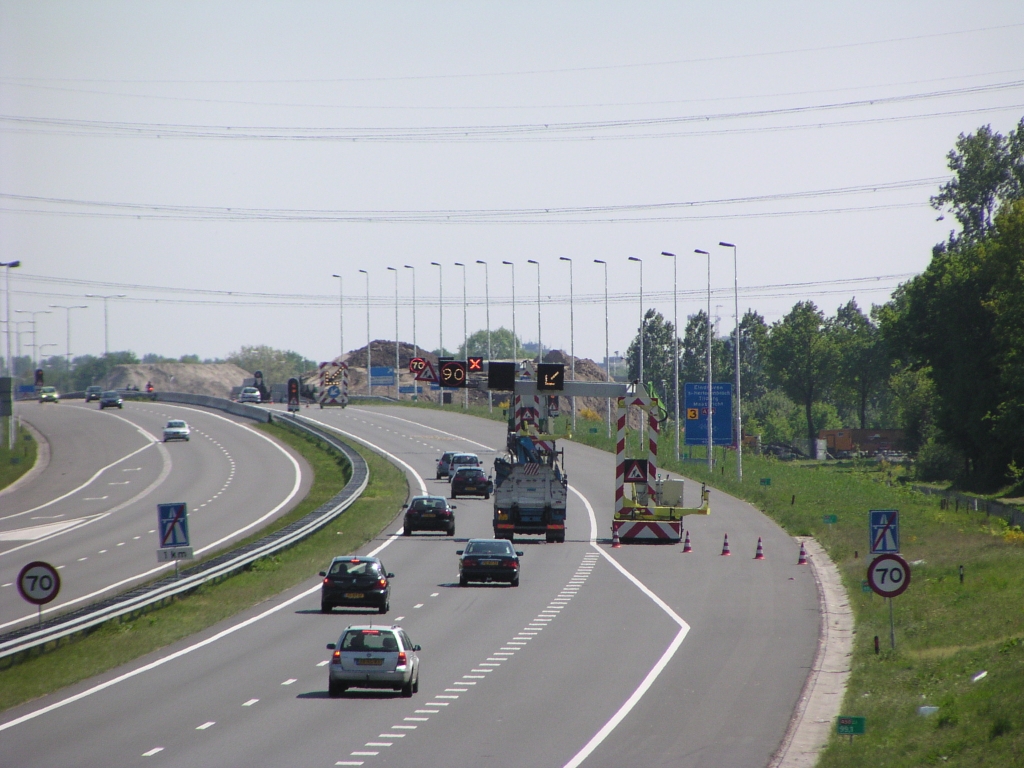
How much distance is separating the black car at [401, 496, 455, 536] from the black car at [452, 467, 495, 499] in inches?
534

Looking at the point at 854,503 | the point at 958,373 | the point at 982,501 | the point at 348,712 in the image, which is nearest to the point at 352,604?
the point at 348,712

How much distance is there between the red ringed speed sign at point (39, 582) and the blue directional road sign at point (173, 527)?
797 cm

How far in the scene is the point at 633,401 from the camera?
46.3m

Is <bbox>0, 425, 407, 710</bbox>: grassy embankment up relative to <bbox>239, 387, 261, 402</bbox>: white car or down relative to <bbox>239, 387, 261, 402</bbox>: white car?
down

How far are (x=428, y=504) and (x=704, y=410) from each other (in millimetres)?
23973

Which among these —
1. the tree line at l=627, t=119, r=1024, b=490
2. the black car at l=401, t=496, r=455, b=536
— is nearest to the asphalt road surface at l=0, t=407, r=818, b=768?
the black car at l=401, t=496, r=455, b=536

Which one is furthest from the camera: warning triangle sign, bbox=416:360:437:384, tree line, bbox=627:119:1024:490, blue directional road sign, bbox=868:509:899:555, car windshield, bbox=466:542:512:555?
tree line, bbox=627:119:1024:490

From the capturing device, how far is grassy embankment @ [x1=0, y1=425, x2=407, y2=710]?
2388 centimetres

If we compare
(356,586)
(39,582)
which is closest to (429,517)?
(356,586)

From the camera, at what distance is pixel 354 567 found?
3234 centimetres

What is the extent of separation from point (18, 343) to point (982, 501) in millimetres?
107314

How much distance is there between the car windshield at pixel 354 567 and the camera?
106 ft

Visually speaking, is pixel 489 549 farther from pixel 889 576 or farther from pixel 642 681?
pixel 889 576

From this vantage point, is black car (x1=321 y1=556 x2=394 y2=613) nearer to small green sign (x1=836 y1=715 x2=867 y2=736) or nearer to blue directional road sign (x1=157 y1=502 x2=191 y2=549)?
blue directional road sign (x1=157 y1=502 x2=191 y2=549)
